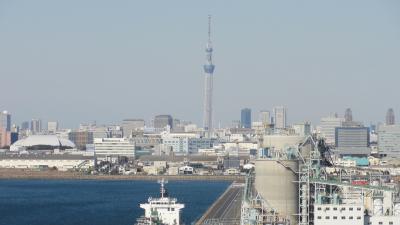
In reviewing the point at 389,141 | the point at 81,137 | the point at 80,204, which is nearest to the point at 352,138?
the point at 389,141

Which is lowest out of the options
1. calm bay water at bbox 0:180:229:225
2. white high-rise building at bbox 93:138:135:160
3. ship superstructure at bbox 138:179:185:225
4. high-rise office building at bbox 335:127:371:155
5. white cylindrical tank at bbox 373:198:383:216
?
calm bay water at bbox 0:180:229:225

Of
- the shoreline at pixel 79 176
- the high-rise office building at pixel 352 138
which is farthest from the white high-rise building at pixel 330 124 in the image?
the shoreline at pixel 79 176

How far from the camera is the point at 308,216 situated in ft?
99.9

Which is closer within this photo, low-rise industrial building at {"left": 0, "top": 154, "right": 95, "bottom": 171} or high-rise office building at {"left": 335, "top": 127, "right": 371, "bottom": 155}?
low-rise industrial building at {"left": 0, "top": 154, "right": 95, "bottom": 171}

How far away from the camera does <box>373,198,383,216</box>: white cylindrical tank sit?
28.8 m

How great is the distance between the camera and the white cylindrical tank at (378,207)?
28844 mm

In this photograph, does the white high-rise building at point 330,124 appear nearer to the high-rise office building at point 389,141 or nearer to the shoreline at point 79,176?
the high-rise office building at point 389,141

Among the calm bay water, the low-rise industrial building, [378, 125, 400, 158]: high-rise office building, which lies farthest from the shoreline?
[378, 125, 400, 158]: high-rise office building

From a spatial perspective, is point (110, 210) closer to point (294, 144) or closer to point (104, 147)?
point (294, 144)

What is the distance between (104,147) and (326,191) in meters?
107

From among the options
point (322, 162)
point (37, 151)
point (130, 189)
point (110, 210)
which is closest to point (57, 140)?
point (37, 151)

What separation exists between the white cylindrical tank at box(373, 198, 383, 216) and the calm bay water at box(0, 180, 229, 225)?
17.1 meters

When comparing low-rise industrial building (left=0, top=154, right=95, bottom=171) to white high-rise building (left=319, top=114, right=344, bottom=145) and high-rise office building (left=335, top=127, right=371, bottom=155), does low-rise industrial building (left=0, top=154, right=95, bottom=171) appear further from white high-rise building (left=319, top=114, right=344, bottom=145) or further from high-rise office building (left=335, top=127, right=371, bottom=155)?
white high-rise building (left=319, top=114, right=344, bottom=145)

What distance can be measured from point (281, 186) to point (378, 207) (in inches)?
141
